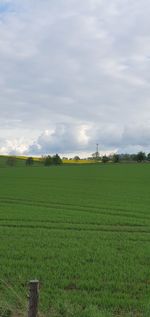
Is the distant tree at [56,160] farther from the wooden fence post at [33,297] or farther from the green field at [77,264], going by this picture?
Result: the wooden fence post at [33,297]

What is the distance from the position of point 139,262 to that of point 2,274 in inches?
147

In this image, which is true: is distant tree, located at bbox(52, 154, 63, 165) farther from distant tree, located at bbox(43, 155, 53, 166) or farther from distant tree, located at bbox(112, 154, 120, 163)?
distant tree, located at bbox(112, 154, 120, 163)

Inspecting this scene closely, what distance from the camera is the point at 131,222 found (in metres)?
21.9

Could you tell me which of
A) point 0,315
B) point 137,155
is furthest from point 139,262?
point 137,155

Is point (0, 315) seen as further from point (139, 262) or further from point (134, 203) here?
point (134, 203)

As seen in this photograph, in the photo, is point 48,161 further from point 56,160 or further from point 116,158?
point 116,158

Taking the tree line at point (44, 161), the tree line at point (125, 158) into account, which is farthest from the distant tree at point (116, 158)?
the tree line at point (44, 161)

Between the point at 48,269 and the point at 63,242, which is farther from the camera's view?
the point at 63,242

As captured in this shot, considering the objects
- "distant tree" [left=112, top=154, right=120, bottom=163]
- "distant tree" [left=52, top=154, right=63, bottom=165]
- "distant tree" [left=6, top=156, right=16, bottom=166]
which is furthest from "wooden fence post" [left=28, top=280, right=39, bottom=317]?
"distant tree" [left=112, top=154, right=120, bottom=163]

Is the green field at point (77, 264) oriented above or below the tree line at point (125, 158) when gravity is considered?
below

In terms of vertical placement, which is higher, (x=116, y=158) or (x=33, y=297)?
(x=116, y=158)

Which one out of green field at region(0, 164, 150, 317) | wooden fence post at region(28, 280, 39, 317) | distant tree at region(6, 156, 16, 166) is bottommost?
green field at region(0, 164, 150, 317)

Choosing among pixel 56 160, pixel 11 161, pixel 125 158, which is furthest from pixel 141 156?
pixel 11 161

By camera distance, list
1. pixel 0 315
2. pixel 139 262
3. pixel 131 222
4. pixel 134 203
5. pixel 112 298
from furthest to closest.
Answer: pixel 134 203, pixel 131 222, pixel 139 262, pixel 112 298, pixel 0 315
